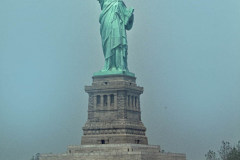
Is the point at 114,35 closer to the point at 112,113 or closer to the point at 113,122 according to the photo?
the point at 112,113

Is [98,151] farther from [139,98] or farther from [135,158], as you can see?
[139,98]

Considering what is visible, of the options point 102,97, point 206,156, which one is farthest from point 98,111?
point 206,156

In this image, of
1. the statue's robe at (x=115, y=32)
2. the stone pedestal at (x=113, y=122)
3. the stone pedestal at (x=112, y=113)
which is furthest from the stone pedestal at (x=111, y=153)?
the statue's robe at (x=115, y=32)

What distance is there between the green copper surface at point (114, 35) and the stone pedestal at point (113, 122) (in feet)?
3.98

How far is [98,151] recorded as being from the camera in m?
49.7

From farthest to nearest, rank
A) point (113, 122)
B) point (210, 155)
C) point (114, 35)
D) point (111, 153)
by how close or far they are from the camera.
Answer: point (210, 155) → point (114, 35) → point (113, 122) → point (111, 153)

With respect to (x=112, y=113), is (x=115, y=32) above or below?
above

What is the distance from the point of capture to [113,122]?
171 feet

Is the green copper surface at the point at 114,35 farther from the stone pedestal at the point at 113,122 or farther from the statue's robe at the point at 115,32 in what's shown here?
the stone pedestal at the point at 113,122

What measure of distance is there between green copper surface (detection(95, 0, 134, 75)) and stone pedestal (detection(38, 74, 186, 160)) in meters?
1.21

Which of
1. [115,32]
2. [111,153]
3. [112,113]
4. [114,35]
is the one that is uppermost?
[115,32]

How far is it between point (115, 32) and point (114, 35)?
0.99 ft

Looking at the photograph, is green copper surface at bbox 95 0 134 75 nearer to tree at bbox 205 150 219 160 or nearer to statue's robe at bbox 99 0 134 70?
statue's robe at bbox 99 0 134 70

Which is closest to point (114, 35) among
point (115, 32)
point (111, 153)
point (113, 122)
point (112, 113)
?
point (115, 32)
